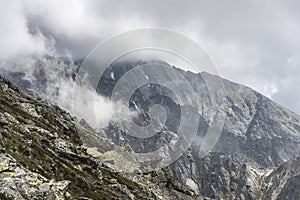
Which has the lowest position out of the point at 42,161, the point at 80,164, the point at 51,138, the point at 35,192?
the point at 35,192

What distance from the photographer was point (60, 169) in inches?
4678

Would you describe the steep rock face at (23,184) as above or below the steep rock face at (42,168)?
below

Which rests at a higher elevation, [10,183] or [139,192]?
[139,192]

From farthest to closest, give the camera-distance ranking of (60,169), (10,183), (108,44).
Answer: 1. (60,169)
2. (108,44)
3. (10,183)

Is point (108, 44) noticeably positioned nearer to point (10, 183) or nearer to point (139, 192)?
point (10, 183)

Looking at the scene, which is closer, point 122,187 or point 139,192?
point 122,187

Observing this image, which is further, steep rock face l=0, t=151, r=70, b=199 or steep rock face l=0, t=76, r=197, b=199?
steep rock face l=0, t=76, r=197, b=199

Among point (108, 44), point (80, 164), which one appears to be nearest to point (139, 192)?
point (80, 164)

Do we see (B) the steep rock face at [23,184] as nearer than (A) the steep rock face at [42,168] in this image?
Yes

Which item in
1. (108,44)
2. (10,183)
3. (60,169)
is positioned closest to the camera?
(10,183)

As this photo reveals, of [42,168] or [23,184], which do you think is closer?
[23,184]

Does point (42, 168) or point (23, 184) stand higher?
point (42, 168)

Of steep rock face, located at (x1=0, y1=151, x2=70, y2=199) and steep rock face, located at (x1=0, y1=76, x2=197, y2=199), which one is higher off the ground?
steep rock face, located at (x1=0, y1=76, x2=197, y2=199)

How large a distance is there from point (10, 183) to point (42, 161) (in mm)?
62589
